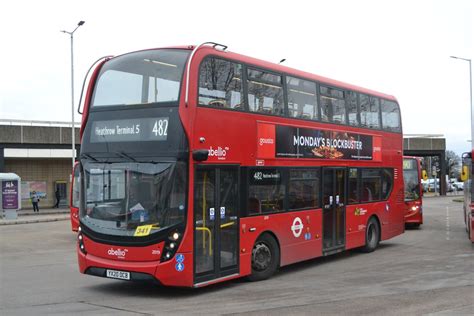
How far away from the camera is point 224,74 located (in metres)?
9.82

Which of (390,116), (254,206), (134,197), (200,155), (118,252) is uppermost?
(390,116)

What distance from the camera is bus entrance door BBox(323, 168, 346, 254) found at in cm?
1276

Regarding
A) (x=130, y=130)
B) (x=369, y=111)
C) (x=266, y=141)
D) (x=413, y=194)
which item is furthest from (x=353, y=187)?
(x=413, y=194)

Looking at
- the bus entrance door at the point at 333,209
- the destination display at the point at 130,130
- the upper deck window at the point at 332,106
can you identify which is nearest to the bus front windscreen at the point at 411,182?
the bus entrance door at the point at 333,209

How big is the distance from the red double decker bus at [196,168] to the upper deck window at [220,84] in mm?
21

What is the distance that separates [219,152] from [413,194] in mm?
14797

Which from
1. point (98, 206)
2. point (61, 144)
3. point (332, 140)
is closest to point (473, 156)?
point (332, 140)

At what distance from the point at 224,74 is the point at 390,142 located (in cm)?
785

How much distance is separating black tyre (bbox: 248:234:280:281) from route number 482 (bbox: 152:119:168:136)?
9.77ft

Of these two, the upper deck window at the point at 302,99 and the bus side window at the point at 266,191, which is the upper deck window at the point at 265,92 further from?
the bus side window at the point at 266,191

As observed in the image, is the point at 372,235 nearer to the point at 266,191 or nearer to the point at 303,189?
the point at 303,189

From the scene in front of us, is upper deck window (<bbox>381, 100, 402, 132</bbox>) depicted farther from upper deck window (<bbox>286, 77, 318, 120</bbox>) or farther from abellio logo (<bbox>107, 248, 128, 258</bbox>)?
abellio logo (<bbox>107, 248, 128, 258</bbox>)

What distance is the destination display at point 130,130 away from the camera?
893 cm

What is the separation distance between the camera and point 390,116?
634 inches
